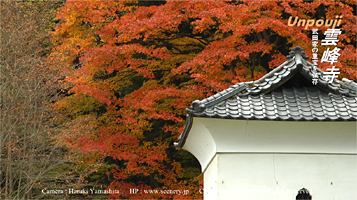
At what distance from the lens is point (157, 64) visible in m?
13.1

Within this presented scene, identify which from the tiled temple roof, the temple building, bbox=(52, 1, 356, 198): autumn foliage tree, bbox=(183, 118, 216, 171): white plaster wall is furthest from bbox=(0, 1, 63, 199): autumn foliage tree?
the temple building

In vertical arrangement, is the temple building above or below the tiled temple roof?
below

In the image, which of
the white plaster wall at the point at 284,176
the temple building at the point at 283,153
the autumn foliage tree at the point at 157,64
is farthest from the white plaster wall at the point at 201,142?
the autumn foliage tree at the point at 157,64

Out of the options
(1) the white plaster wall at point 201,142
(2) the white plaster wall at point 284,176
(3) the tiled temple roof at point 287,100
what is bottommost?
(2) the white plaster wall at point 284,176

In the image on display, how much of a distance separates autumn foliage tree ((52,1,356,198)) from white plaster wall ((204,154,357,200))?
483cm

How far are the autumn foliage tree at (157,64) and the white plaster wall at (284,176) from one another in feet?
15.8

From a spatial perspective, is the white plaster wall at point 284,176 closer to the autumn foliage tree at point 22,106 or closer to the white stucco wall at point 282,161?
the white stucco wall at point 282,161

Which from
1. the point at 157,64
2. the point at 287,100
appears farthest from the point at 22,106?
the point at 287,100

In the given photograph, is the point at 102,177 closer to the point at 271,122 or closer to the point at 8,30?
the point at 8,30

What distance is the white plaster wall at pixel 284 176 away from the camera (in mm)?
5520

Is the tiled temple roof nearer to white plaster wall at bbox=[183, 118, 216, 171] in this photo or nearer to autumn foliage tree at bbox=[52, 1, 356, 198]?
white plaster wall at bbox=[183, 118, 216, 171]

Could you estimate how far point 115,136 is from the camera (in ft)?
41.1

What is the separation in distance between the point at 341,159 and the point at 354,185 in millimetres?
391

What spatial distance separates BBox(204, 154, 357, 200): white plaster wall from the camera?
552 cm
